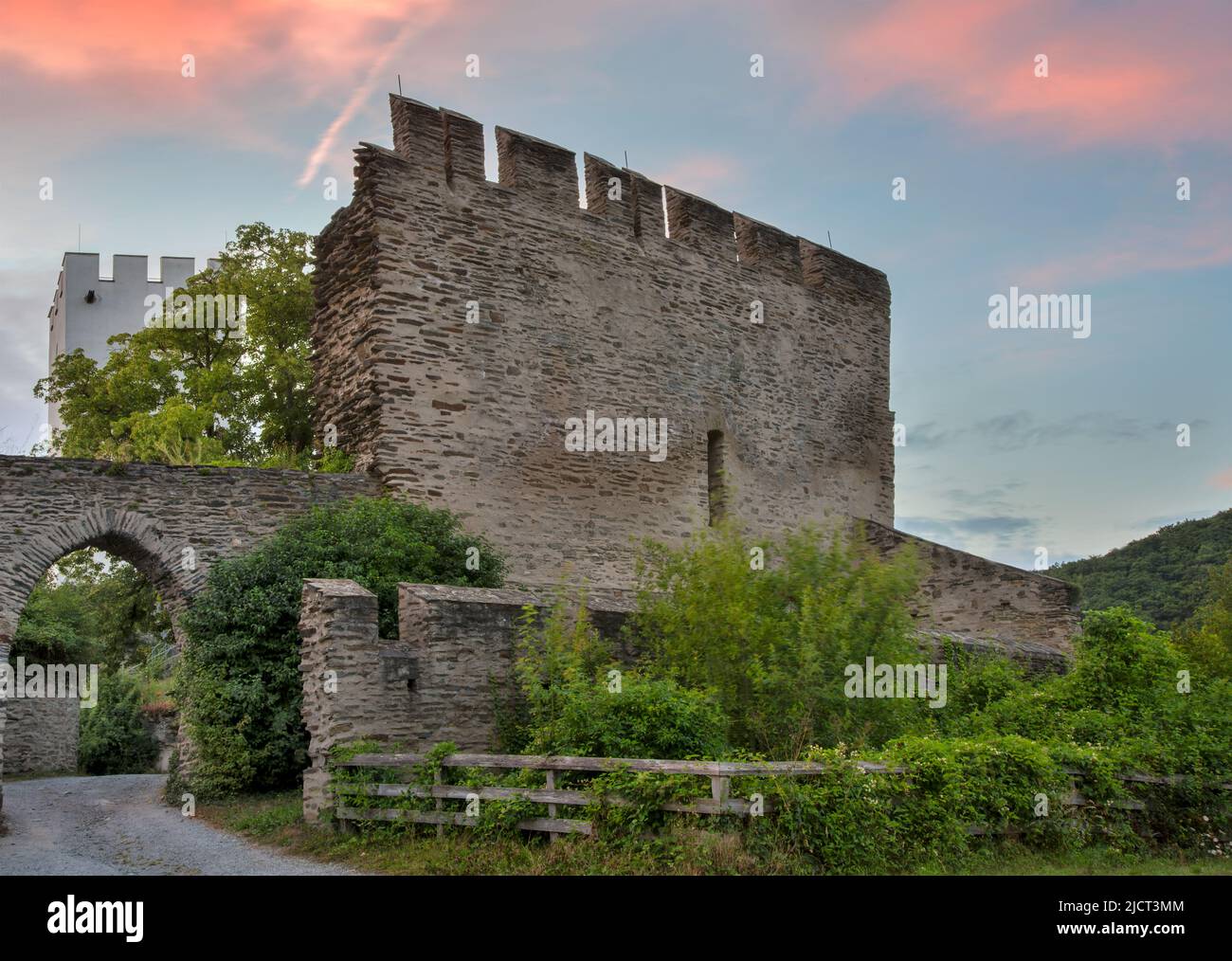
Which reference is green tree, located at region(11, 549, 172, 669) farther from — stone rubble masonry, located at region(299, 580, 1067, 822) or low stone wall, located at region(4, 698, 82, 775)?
stone rubble masonry, located at region(299, 580, 1067, 822)

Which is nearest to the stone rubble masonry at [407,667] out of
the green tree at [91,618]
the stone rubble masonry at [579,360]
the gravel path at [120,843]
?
the gravel path at [120,843]

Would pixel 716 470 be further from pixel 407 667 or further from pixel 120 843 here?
pixel 120 843

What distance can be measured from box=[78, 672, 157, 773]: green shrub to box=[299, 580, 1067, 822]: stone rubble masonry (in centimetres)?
1543

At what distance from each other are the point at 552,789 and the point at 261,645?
5.17 metres

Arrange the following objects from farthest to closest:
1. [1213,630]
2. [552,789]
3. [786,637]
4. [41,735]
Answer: [1213,630] → [41,735] → [786,637] → [552,789]

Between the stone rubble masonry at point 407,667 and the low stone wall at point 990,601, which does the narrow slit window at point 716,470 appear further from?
the stone rubble masonry at point 407,667

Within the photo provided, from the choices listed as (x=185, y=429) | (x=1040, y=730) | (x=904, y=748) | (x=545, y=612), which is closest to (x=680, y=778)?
(x=904, y=748)

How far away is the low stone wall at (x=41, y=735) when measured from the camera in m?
23.2

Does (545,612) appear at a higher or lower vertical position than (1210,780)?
higher

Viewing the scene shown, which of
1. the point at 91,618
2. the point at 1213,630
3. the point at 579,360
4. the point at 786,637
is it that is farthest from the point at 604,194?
the point at 1213,630

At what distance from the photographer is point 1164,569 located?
43219 mm
